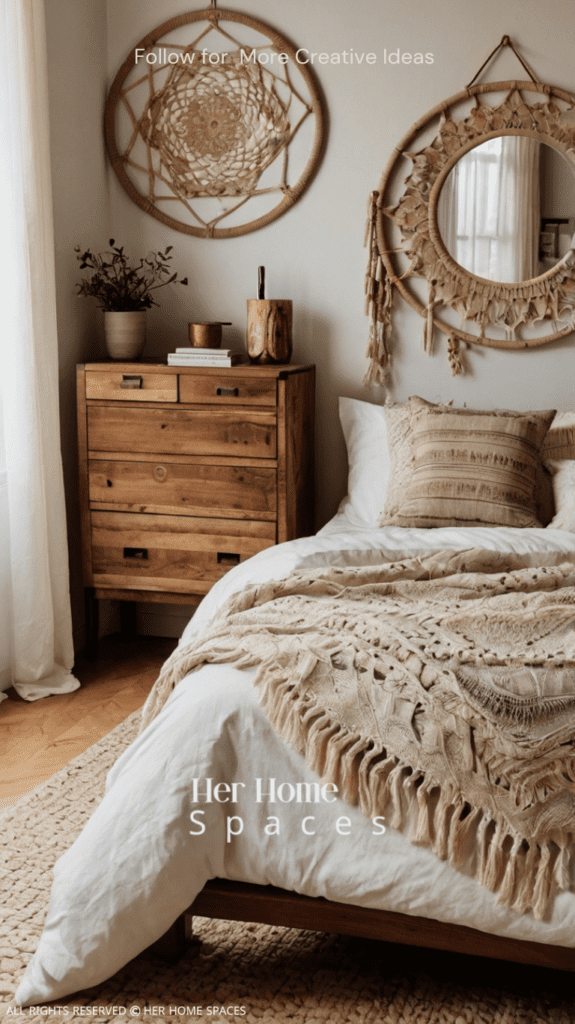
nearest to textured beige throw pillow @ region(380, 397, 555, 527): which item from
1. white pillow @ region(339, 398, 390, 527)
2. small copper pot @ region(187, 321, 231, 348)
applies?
white pillow @ region(339, 398, 390, 527)

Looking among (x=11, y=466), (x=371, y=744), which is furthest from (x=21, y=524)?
(x=371, y=744)

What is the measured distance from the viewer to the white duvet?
1.46 meters

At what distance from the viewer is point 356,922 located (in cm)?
151

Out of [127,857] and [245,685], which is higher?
[245,685]

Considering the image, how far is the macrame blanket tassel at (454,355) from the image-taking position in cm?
325

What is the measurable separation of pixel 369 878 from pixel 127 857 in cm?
38

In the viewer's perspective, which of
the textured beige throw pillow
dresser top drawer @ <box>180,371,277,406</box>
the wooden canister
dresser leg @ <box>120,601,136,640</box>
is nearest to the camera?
the textured beige throw pillow

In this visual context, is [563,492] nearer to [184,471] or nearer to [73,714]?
[184,471]

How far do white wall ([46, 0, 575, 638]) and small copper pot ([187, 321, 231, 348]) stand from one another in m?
0.24

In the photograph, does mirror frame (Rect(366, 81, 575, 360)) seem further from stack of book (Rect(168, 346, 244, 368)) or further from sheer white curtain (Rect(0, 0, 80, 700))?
sheer white curtain (Rect(0, 0, 80, 700))

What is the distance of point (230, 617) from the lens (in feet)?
6.16

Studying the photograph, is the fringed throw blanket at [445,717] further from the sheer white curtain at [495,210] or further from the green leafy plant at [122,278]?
the green leafy plant at [122,278]

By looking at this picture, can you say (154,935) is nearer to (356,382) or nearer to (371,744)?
(371,744)

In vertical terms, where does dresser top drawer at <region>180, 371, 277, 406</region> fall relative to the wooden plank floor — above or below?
above
